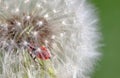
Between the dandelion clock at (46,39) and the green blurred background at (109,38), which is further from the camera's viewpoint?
the green blurred background at (109,38)

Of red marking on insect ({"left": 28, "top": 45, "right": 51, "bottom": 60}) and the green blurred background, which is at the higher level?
the green blurred background

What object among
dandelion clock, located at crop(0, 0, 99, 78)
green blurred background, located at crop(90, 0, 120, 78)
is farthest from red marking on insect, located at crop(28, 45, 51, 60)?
green blurred background, located at crop(90, 0, 120, 78)

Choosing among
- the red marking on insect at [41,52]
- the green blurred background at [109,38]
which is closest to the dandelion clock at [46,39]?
the red marking on insect at [41,52]

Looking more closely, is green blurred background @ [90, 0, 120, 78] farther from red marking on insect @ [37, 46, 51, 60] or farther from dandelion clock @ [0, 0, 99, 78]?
red marking on insect @ [37, 46, 51, 60]

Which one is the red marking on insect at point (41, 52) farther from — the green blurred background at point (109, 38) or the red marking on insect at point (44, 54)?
the green blurred background at point (109, 38)

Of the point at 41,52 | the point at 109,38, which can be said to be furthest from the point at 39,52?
the point at 109,38

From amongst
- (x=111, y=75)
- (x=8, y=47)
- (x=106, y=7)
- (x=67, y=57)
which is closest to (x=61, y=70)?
(x=67, y=57)

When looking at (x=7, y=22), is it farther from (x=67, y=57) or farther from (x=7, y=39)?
(x=67, y=57)
